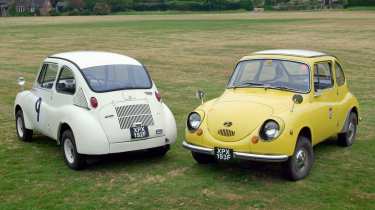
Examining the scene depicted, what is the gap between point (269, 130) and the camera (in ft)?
25.9

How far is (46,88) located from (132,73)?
1749mm

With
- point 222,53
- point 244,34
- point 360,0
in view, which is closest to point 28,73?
point 222,53

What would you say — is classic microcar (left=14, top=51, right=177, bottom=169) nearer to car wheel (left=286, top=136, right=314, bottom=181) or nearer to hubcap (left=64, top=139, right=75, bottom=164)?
hubcap (left=64, top=139, right=75, bottom=164)

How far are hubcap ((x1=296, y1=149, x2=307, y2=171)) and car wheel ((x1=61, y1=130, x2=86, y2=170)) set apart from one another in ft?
10.9

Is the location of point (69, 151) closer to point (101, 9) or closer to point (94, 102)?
point (94, 102)

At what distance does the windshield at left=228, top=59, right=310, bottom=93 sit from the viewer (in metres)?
8.95

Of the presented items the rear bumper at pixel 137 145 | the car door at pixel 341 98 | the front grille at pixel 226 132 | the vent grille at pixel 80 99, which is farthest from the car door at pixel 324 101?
the vent grille at pixel 80 99

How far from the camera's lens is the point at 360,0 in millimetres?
103688

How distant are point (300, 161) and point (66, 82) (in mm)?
4123

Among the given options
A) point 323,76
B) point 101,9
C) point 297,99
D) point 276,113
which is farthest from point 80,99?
point 101,9

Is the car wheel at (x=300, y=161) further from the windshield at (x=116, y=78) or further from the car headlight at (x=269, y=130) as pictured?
the windshield at (x=116, y=78)

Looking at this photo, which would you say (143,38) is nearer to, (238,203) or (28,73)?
(28,73)

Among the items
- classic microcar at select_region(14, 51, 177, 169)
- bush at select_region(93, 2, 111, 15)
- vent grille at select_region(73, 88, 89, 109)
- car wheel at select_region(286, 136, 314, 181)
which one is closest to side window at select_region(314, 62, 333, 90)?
car wheel at select_region(286, 136, 314, 181)

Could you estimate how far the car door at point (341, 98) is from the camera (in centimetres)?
972
